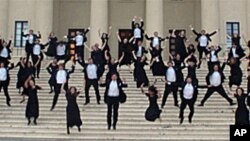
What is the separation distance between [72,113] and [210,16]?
19.5 metres

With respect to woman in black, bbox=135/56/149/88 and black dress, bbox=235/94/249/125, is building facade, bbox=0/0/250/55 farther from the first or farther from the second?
black dress, bbox=235/94/249/125

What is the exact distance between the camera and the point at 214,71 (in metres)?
19.4

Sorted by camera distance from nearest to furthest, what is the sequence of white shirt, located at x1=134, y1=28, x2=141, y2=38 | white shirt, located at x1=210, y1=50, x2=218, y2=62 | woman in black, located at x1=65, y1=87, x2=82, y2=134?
woman in black, located at x1=65, y1=87, x2=82, y2=134 < white shirt, located at x1=210, y1=50, x2=218, y2=62 < white shirt, located at x1=134, y1=28, x2=141, y2=38

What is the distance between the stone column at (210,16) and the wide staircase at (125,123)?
13327mm

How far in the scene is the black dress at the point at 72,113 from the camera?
16594mm

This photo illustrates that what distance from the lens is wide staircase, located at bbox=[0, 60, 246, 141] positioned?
17.0m

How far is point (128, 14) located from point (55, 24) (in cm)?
545

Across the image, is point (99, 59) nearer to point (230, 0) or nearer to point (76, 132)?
point (76, 132)

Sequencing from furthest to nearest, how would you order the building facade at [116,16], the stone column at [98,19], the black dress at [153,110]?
the building facade at [116,16], the stone column at [98,19], the black dress at [153,110]

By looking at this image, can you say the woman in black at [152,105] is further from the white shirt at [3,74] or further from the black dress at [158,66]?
the white shirt at [3,74]

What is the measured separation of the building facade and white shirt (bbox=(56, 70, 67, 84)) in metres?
13.9

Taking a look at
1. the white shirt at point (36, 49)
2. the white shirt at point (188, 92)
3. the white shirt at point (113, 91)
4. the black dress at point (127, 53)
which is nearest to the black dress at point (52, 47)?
the white shirt at point (36, 49)

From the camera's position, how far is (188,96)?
57.9 feet

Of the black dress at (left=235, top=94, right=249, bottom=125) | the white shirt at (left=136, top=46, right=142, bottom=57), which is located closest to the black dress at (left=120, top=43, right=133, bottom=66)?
the white shirt at (left=136, top=46, right=142, bottom=57)
